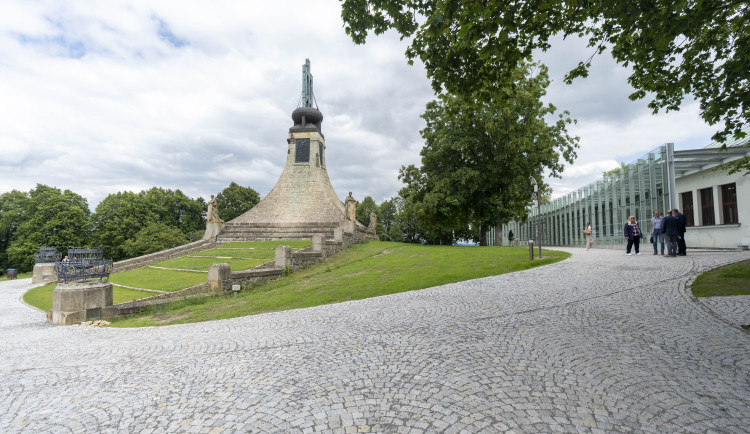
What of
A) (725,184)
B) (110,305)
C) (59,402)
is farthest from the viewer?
(725,184)

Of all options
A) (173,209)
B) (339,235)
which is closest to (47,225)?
(173,209)

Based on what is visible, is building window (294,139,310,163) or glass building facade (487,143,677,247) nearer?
glass building facade (487,143,677,247)

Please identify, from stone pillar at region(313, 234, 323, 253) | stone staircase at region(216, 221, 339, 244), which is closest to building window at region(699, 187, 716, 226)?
stone pillar at region(313, 234, 323, 253)

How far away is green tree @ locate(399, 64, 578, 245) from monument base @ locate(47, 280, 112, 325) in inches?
726

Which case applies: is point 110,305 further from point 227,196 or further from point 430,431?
point 227,196

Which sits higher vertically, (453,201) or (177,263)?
(453,201)

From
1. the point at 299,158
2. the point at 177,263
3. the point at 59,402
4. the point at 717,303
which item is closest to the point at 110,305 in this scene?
the point at 59,402

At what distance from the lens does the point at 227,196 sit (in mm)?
58750

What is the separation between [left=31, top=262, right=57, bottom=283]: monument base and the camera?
21031 mm

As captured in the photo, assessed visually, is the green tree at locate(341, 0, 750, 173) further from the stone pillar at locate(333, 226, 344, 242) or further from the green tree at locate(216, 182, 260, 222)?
the green tree at locate(216, 182, 260, 222)

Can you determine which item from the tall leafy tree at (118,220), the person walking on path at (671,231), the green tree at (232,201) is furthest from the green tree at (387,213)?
Answer: the person walking on path at (671,231)

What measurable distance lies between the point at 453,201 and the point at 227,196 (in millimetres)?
44922

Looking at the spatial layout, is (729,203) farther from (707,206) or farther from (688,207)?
(688,207)

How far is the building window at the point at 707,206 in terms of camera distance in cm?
1927
